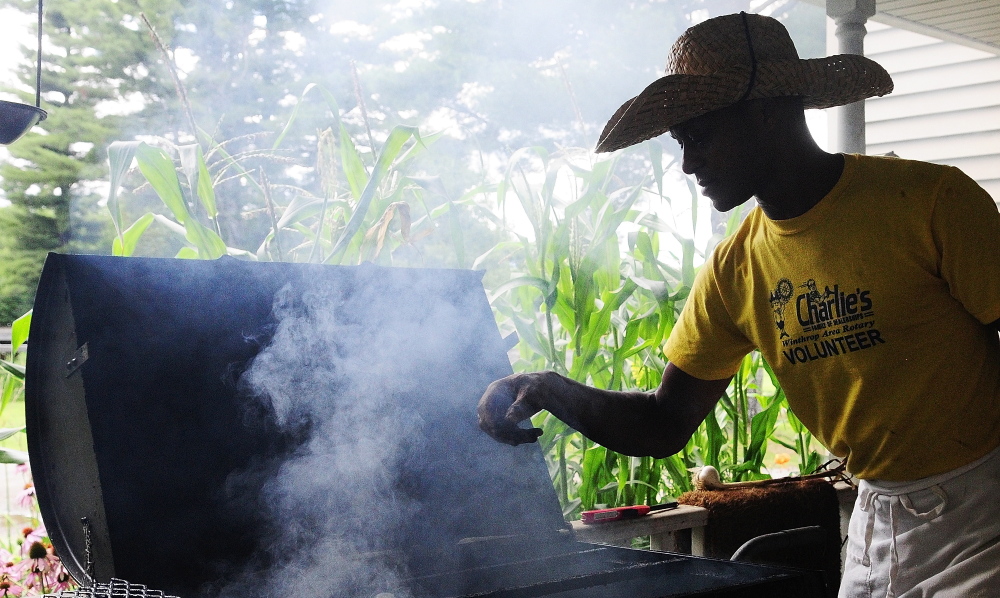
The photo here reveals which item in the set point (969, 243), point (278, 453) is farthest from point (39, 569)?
point (969, 243)

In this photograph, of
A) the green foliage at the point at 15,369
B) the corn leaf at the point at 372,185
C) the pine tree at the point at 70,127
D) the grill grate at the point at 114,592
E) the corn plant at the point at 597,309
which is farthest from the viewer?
the pine tree at the point at 70,127

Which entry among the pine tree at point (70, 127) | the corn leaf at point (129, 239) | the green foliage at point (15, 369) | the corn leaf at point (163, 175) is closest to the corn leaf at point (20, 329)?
the green foliage at point (15, 369)

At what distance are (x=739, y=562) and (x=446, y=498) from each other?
0.56 metres

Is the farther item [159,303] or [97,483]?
[159,303]

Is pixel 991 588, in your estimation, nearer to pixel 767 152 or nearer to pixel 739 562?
pixel 739 562

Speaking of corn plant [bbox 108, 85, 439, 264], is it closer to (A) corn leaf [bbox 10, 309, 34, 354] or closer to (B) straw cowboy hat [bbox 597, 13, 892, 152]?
(A) corn leaf [bbox 10, 309, 34, 354]

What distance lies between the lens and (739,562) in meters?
1.47

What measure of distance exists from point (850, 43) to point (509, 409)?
6.47 ft

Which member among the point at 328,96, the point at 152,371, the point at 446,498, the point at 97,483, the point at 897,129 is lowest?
the point at 446,498

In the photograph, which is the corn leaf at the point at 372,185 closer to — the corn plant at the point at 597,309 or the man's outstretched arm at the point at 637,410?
the corn plant at the point at 597,309

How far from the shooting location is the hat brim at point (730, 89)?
4.83 ft

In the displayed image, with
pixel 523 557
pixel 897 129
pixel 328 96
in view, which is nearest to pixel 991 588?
pixel 523 557

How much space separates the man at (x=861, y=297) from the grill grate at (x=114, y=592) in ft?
2.14

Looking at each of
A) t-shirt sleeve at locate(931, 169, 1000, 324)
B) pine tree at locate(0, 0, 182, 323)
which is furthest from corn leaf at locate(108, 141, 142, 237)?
pine tree at locate(0, 0, 182, 323)
